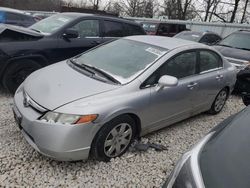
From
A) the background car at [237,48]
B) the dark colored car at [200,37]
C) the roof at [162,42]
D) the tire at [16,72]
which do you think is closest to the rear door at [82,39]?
the tire at [16,72]

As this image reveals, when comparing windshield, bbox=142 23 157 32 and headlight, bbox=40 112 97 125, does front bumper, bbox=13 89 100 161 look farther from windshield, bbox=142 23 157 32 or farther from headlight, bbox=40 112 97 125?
windshield, bbox=142 23 157 32

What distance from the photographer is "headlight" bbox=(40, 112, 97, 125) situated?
300 cm

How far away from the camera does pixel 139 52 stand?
4.15 m

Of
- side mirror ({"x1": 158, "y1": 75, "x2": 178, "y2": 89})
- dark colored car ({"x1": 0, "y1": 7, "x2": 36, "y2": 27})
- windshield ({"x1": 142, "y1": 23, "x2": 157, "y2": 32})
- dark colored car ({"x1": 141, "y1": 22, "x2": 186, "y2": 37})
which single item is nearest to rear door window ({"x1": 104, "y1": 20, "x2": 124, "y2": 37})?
side mirror ({"x1": 158, "y1": 75, "x2": 178, "y2": 89})

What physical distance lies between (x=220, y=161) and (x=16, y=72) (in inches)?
173

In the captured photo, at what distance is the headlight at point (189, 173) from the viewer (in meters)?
1.78

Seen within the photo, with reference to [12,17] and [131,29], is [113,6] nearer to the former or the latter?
[12,17]

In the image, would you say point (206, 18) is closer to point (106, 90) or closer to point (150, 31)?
point (150, 31)

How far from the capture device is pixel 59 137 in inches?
117

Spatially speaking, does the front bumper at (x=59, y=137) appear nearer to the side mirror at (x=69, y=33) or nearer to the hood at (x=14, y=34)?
the hood at (x=14, y=34)

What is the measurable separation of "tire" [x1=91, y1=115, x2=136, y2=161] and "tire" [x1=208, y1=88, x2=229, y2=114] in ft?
7.66

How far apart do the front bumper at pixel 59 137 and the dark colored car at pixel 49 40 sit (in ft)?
7.43

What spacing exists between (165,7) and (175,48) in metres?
40.0

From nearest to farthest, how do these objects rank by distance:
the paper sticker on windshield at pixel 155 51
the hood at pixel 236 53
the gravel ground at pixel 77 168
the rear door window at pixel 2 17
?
the gravel ground at pixel 77 168, the paper sticker on windshield at pixel 155 51, the hood at pixel 236 53, the rear door window at pixel 2 17
